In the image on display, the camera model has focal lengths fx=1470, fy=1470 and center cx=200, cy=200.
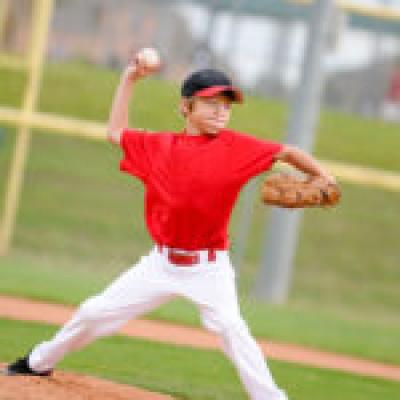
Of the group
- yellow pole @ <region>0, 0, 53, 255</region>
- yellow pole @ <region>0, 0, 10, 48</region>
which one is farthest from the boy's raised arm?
yellow pole @ <region>0, 0, 10, 48</region>

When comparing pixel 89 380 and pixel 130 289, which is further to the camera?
pixel 89 380

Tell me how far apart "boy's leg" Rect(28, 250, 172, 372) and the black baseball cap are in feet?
2.32

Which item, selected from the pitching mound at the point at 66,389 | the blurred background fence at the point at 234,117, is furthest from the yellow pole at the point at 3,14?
the pitching mound at the point at 66,389

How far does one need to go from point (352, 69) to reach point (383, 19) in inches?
42.3

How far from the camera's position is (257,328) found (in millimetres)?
11203

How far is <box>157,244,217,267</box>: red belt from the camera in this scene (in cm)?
596

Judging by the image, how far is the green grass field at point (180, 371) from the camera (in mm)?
7477

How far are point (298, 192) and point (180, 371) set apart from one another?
8.52 feet

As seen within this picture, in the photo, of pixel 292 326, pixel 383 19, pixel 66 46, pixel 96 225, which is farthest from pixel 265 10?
pixel 292 326

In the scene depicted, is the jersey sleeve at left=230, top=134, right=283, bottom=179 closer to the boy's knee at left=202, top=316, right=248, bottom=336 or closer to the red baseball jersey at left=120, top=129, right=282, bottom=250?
the red baseball jersey at left=120, top=129, right=282, bottom=250

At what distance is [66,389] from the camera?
6254 millimetres

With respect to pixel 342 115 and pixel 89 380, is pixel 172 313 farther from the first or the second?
pixel 342 115

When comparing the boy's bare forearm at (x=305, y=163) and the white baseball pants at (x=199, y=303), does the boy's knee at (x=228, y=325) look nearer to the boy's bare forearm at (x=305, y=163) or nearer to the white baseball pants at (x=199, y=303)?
the white baseball pants at (x=199, y=303)

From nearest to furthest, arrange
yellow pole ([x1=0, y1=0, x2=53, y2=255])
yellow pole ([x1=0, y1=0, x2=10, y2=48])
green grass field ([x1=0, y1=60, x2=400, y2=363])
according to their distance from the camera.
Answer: yellow pole ([x1=0, y1=0, x2=53, y2=255]) → yellow pole ([x1=0, y1=0, x2=10, y2=48]) → green grass field ([x1=0, y1=60, x2=400, y2=363])
